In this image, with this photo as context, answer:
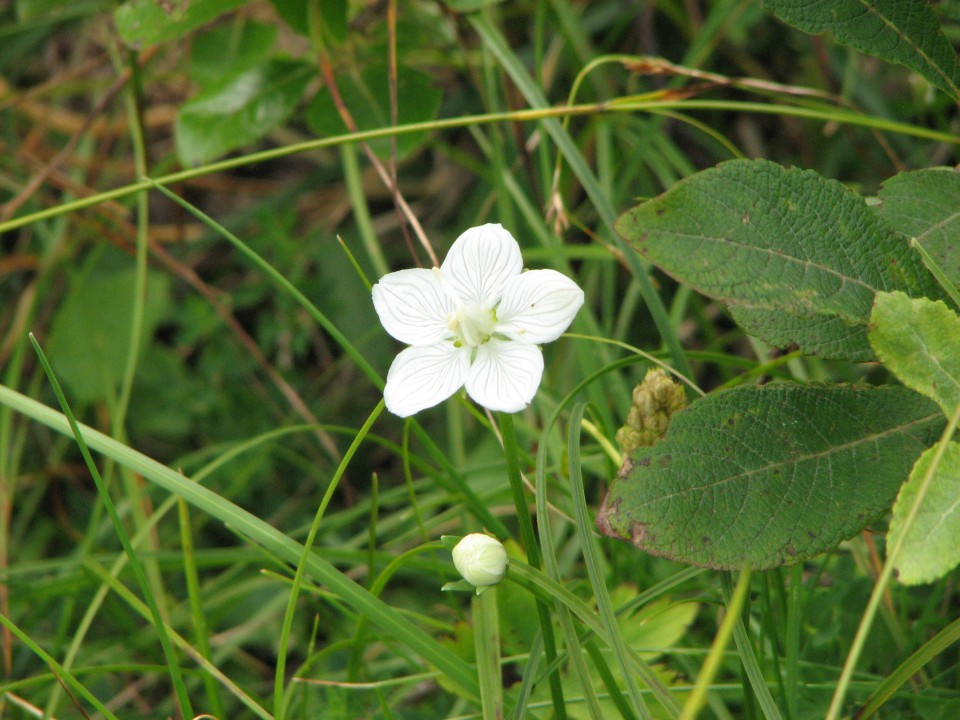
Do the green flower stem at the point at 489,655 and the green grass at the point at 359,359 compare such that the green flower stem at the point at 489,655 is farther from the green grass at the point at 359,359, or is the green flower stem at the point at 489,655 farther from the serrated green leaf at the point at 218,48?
the serrated green leaf at the point at 218,48

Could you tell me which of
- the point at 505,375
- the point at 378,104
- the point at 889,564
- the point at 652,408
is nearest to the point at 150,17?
the point at 378,104

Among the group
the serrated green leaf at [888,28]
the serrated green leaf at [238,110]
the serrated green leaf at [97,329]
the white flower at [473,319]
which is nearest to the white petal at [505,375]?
the white flower at [473,319]

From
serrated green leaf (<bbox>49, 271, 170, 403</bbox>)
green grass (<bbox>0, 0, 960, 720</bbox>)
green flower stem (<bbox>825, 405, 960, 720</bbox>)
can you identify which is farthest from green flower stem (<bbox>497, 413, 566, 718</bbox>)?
serrated green leaf (<bbox>49, 271, 170, 403</bbox>)

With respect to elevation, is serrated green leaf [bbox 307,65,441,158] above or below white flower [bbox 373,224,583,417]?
above

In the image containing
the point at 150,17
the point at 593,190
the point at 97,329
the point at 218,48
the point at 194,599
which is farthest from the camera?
the point at 97,329

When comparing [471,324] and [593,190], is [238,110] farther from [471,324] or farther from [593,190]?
[471,324]

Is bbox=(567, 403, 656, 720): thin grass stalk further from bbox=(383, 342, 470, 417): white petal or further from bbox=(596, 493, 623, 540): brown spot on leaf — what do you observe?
bbox=(383, 342, 470, 417): white petal
